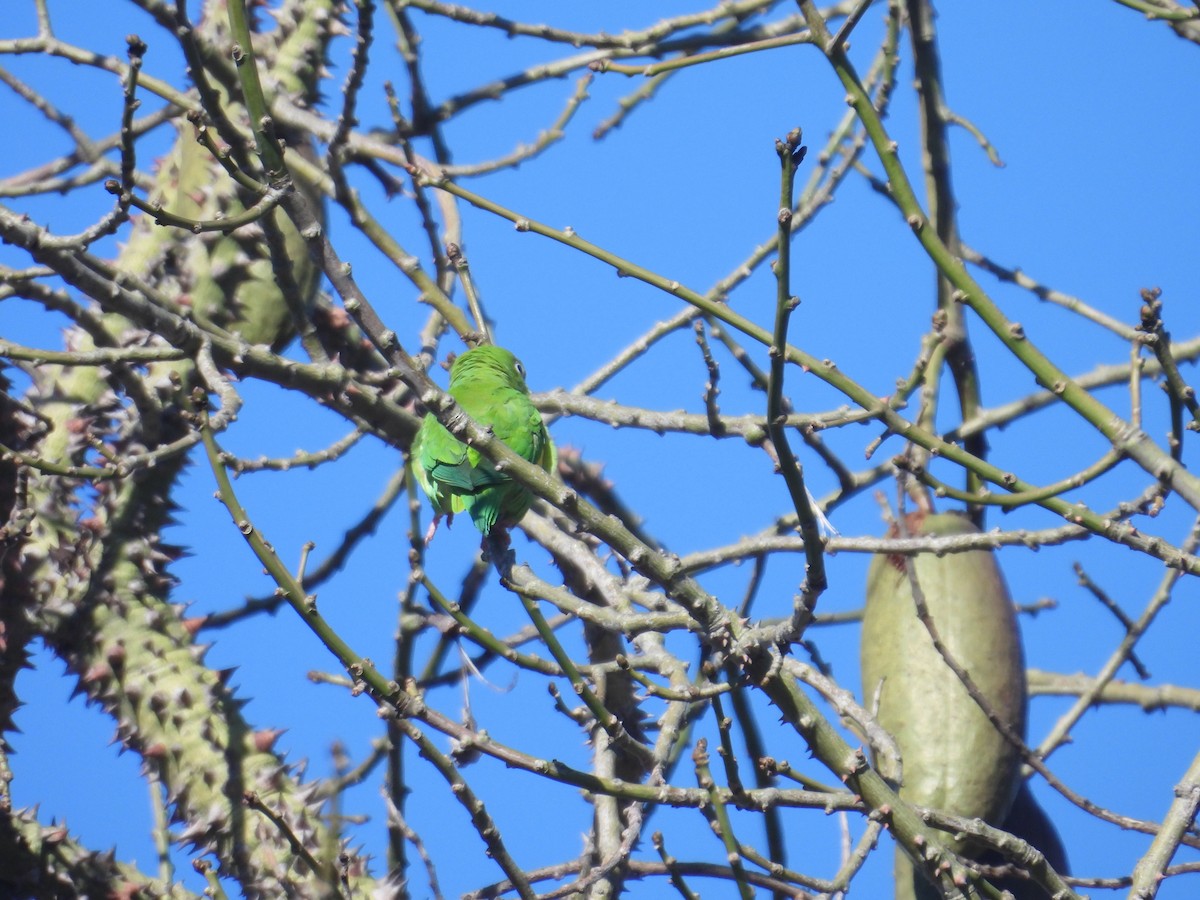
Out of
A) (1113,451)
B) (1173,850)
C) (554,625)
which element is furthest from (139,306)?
(1173,850)

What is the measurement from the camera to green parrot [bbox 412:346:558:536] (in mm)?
2787

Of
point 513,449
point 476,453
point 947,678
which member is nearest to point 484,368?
point 513,449

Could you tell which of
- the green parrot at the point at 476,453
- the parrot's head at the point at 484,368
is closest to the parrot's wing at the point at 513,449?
the green parrot at the point at 476,453

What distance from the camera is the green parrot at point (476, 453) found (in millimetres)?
2787

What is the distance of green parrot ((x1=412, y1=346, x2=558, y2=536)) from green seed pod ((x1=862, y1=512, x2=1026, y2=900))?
95 cm

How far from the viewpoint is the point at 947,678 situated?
2781mm

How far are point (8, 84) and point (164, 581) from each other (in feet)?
5.98

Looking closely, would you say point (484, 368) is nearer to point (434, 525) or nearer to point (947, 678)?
point (434, 525)

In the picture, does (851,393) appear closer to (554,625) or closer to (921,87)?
(554,625)

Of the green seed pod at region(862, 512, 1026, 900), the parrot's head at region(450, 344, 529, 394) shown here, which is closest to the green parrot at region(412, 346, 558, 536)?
the parrot's head at region(450, 344, 529, 394)

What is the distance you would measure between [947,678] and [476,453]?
1.23m

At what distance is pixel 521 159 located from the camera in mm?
3701

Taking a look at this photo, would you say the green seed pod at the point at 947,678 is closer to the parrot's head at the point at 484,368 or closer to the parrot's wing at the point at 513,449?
the parrot's wing at the point at 513,449

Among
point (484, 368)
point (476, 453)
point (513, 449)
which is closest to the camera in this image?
point (476, 453)
